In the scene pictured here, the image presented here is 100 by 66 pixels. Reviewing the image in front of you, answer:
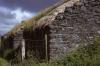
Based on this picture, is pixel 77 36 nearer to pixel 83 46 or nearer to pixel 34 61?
pixel 83 46

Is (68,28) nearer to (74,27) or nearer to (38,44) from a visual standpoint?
(74,27)

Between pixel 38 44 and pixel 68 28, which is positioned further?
pixel 38 44

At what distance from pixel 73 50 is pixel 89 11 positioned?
2.27 meters

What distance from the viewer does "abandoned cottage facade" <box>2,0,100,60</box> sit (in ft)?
70.2

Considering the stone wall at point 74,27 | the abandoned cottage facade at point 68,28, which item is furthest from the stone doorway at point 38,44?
the stone wall at point 74,27

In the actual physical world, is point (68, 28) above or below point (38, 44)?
above

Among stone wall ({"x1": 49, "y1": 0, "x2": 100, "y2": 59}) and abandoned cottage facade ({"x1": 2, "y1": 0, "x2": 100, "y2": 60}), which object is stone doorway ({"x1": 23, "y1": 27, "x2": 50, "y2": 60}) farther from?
stone wall ({"x1": 49, "y1": 0, "x2": 100, "y2": 59})

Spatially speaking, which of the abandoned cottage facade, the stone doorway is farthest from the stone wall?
the stone doorway

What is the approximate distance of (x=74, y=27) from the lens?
21.6 meters

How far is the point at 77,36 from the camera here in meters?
21.7

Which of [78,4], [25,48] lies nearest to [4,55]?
[25,48]

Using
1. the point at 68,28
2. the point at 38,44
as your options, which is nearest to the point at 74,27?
the point at 68,28

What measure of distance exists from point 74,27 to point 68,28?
312 mm

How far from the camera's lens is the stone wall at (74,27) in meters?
21.4
